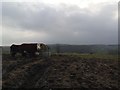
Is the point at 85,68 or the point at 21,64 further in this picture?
the point at 21,64

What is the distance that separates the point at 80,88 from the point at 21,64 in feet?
32.3

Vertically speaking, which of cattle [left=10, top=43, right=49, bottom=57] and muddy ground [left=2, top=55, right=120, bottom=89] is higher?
cattle [left=10, top=43, right=49, bottom=57]

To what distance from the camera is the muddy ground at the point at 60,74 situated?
23.3m

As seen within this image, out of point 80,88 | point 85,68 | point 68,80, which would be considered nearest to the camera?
point 80,88

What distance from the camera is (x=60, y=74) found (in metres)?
25.8

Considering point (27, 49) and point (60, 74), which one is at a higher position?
point (27, 49)

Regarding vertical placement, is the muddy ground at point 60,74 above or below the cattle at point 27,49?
below

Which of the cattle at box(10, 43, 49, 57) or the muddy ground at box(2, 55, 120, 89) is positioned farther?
the cattle at box(10, 43, 49, 57)

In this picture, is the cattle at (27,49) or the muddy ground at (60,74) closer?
the muddy ground at (60,74)

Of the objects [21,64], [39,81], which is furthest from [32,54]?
[39,81]

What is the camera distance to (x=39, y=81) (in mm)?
Answer: 23672

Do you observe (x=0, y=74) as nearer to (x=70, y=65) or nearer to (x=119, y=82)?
(x=70, y=65)

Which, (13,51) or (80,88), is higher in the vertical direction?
(13,51)

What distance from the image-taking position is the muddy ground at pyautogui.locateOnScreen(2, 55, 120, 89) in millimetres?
23297
